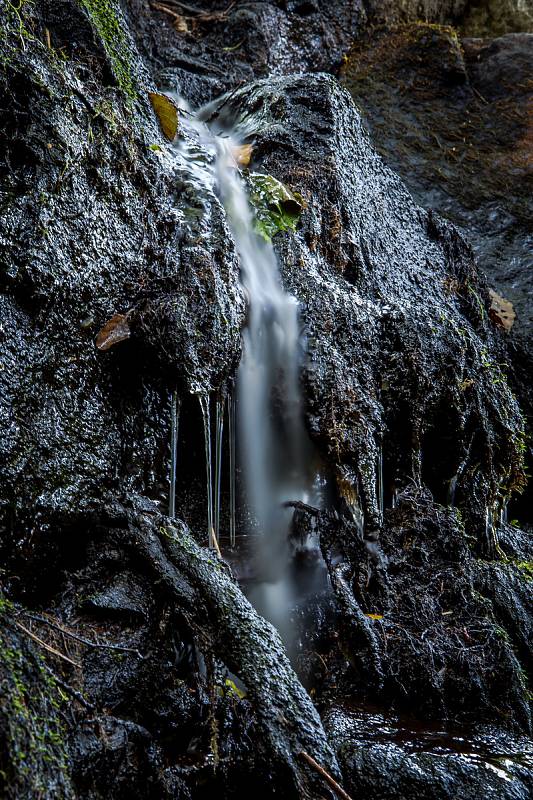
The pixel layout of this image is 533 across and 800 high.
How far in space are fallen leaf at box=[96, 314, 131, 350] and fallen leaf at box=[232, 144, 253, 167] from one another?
2.37 metres

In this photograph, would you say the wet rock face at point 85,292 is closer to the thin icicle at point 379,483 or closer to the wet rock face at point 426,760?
the thin icicle at point 379,483

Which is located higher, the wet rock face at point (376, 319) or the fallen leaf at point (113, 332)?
the wet rock face at point (376, 319)

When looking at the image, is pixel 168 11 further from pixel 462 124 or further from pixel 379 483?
pixel 379 483

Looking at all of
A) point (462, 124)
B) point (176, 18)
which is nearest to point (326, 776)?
point (462, 124)

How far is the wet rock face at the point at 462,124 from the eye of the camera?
22.8ft

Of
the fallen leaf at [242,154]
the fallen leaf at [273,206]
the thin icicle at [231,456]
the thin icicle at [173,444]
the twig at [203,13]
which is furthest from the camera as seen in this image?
the twig at [203,13]

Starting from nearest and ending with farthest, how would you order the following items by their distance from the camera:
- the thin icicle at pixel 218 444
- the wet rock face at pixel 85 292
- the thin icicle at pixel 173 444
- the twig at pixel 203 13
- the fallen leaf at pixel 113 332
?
the wet rock face at pixel 85 292 → the fallen leaf at pixel 113 332 → the thin icicle at pixel 173 444 → the thin icicle at pixel 218 444 → the twig at pixel 203 13

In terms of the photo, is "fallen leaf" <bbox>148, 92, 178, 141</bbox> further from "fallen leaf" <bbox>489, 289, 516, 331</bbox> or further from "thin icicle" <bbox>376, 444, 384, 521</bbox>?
"fallen leaf" <bbox>489, 289, 516, 331</bbox>

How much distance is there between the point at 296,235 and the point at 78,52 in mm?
1665

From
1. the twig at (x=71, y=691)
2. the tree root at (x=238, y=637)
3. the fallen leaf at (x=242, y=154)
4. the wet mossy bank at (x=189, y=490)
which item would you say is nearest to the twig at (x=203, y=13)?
the fallen leaf at (x=242, y=154)

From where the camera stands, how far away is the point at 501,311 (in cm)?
607

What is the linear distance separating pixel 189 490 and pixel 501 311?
3.92m

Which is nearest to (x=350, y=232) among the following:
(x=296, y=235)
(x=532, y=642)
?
(x=296, y=235)

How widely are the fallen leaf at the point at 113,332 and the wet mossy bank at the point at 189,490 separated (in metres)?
0.04
